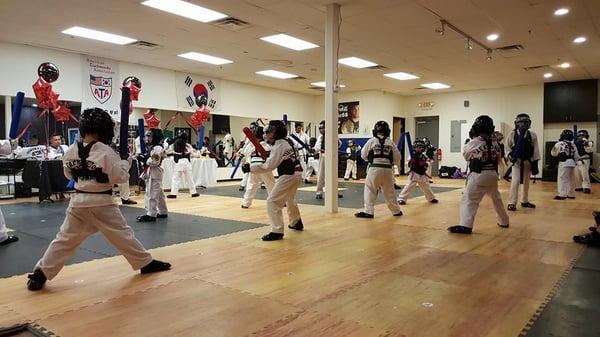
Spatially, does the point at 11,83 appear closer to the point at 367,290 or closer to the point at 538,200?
the point at 367,290

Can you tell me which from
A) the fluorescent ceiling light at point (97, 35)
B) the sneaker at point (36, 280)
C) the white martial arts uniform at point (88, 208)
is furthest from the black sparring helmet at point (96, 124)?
the fluorescent ceiling light at point (97, 35)

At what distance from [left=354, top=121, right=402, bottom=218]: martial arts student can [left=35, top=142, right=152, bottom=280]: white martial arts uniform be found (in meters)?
4.24

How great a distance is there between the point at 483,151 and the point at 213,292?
3973mm

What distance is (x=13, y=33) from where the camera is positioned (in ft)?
29.5

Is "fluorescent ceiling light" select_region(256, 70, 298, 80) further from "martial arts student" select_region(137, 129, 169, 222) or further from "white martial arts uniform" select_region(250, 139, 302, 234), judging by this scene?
"white martial arts uniform" select_region(250, 139, 302, 234)

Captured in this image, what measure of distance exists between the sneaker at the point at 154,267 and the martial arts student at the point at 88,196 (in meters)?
0.36

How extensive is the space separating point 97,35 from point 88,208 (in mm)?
7262

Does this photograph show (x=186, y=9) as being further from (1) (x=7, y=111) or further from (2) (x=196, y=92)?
(2) (x=196, y=92)

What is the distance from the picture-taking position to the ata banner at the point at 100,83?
11109mm

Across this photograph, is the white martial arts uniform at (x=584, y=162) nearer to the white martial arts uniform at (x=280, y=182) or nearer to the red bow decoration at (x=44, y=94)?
the white martial arts uniform at (x=280, y=182)

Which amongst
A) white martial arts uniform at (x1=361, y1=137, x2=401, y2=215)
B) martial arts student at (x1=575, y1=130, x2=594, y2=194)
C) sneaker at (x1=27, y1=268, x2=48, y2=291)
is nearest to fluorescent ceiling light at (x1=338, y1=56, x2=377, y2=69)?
white martial arts uniform at (x1=361, y1=137, x2=401, y2=215)

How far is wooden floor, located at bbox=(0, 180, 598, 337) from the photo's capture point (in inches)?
104

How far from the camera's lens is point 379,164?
6828 mm

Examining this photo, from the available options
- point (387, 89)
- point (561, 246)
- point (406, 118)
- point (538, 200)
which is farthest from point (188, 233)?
point (406, 118)
